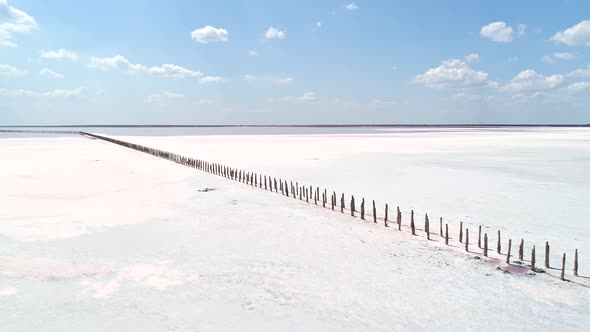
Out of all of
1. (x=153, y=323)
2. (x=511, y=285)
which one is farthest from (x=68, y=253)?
(x=511, y=285)

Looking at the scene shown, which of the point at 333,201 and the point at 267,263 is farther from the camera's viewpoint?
the point at 333,201

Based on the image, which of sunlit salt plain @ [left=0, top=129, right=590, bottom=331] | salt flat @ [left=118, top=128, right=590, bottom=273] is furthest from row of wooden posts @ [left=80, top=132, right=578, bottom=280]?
salt flat @ [left=118, top=128, right=590, bottom=273]

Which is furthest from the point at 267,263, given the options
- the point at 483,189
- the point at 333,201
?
the point at 483,189

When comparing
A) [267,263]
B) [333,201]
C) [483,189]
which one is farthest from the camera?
[483,189]

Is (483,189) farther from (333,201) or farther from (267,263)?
(267,263)

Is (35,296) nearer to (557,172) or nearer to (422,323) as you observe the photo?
(422,323)

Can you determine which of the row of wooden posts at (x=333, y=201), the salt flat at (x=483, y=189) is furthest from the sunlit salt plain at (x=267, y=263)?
the row of wooden posts at (x=333, y=201)

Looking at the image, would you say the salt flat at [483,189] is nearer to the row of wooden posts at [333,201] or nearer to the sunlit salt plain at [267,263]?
the sunlit salt plain at [267,263]

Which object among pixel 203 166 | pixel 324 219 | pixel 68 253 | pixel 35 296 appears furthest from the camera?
pixel 203 166

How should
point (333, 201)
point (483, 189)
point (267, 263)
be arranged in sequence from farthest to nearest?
point (483, 189) < point (333, 201) < point (267, 263)
